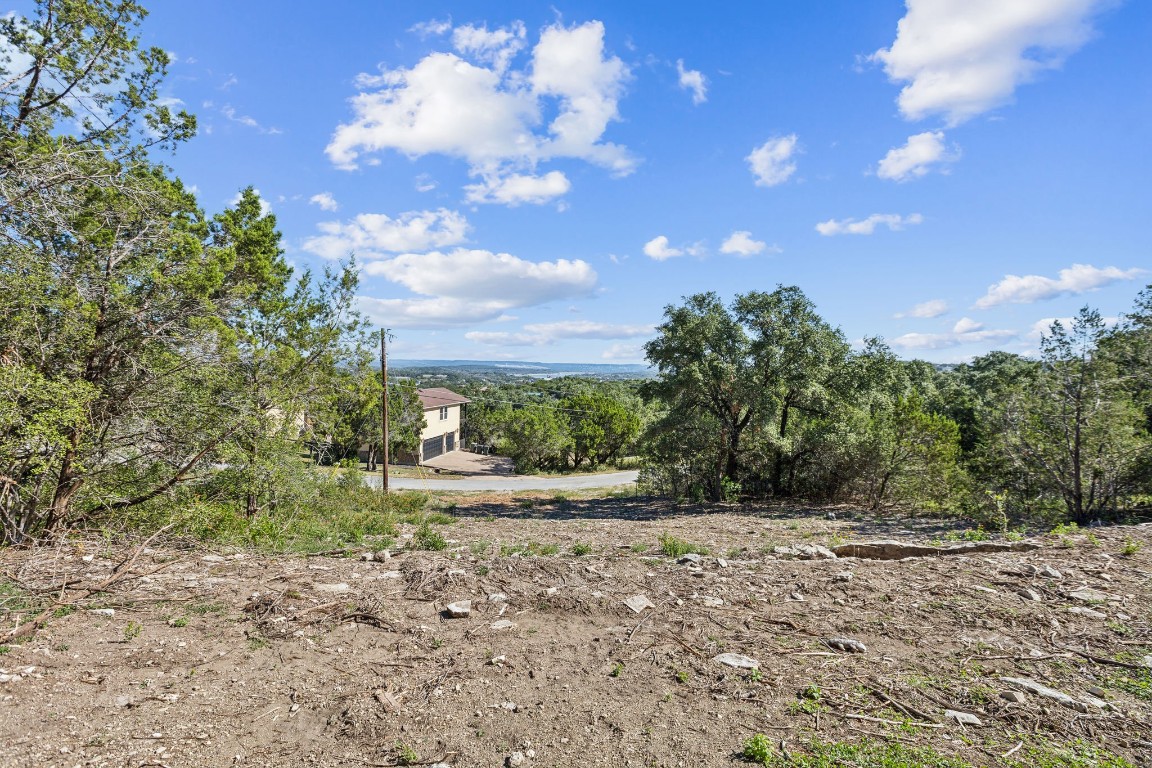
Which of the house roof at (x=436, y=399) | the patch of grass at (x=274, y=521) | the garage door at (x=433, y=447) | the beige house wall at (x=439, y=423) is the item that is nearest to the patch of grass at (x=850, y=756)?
the patch of grass at (x=274, y=521)

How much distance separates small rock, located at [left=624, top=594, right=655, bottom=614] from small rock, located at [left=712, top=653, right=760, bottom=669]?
1.18m

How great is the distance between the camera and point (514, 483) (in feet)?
108

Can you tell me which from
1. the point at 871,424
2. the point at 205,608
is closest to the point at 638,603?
the point at 205,608

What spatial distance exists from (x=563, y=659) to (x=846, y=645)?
2.44m

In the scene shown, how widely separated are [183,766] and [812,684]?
4.18 m

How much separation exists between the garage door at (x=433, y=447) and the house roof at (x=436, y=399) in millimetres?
2964

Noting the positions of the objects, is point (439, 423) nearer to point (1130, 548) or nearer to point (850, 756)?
point (1130, 548)

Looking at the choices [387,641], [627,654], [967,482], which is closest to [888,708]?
[627,654]

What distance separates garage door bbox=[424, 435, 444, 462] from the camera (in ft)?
140

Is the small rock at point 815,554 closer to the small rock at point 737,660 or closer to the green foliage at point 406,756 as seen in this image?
the small rock at point 737,660

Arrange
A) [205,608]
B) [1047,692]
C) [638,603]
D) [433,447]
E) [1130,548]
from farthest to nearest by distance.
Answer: [433,447] < [1130,548] < [638,603] < [205,608] < [1047,692]

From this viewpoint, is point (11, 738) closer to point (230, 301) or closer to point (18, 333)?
point (18, 333)

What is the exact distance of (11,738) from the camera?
317 cm

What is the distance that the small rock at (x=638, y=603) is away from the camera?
5348 millimetres
